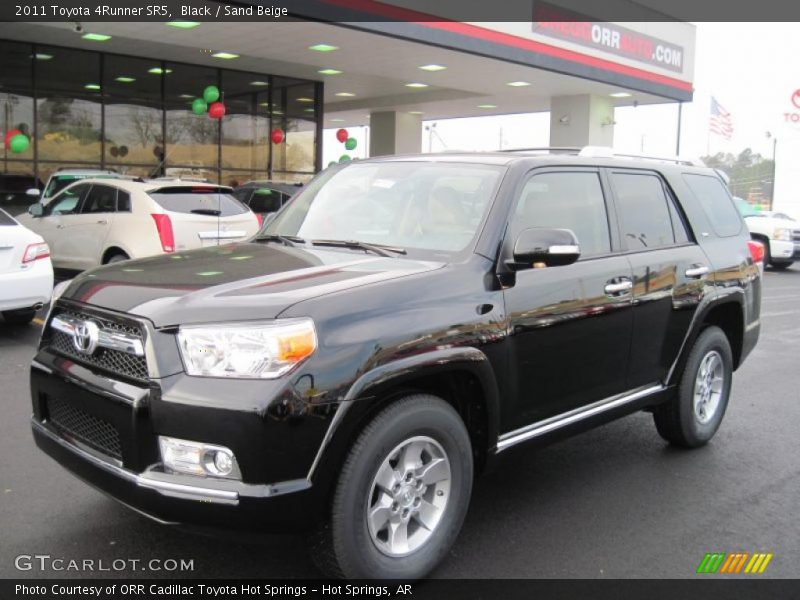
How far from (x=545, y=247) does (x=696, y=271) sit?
186 centimetres

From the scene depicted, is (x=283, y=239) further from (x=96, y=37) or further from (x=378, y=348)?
(x=96, y=37)

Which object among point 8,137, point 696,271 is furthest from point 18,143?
point 696,271

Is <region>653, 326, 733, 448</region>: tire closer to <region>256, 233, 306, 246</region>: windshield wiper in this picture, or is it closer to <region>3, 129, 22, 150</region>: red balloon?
<region>256, 233, 306, 246</region>: windshield wiper

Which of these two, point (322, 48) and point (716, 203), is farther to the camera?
point (322, 48)

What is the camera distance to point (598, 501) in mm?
4344

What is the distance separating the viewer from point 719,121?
29.0m

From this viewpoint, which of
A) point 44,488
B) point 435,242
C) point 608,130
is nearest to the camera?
point 435,242

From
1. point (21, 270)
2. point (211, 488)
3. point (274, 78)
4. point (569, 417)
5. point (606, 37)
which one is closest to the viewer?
point (211, 488)

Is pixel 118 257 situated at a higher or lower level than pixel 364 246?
lower

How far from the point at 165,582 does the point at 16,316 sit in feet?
21.7

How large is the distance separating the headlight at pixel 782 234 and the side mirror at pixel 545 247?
18.1 m

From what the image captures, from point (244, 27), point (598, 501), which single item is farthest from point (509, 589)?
point (244, 27)

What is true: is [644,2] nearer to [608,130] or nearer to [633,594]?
[608,130]

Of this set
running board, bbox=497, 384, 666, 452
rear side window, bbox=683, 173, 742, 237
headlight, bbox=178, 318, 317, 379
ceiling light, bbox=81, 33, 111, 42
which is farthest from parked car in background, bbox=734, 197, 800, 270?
headlight, bbox=178, 318, 317, 379
